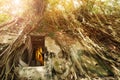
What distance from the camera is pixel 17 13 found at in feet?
13.0

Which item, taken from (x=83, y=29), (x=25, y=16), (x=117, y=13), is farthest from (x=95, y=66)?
(x=25, y=16)

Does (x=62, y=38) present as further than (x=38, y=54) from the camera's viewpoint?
No

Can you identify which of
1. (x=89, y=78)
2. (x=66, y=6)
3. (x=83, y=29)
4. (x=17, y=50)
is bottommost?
(x=89, y=78)

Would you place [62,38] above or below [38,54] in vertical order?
above

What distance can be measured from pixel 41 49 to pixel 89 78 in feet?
7.37

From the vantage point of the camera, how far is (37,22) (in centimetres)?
363

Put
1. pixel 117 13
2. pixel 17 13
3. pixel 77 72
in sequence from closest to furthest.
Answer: pixel 77 72, pixel 117 13, pixel 17 13

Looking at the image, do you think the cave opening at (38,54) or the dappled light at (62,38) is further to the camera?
the cave opening at (38,54)

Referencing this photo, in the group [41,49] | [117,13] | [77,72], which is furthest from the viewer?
[41,49]

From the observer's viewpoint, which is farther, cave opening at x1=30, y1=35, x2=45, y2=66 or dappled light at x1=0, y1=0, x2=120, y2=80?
cave opening at x1=30, y1=35, x2=45, y2=66

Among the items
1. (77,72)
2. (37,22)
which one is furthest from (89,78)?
(37,22)

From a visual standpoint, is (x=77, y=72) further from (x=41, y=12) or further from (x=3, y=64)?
(x=41, y=12)

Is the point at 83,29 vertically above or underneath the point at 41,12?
underneath

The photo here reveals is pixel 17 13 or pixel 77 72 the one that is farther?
pixel 17 13
